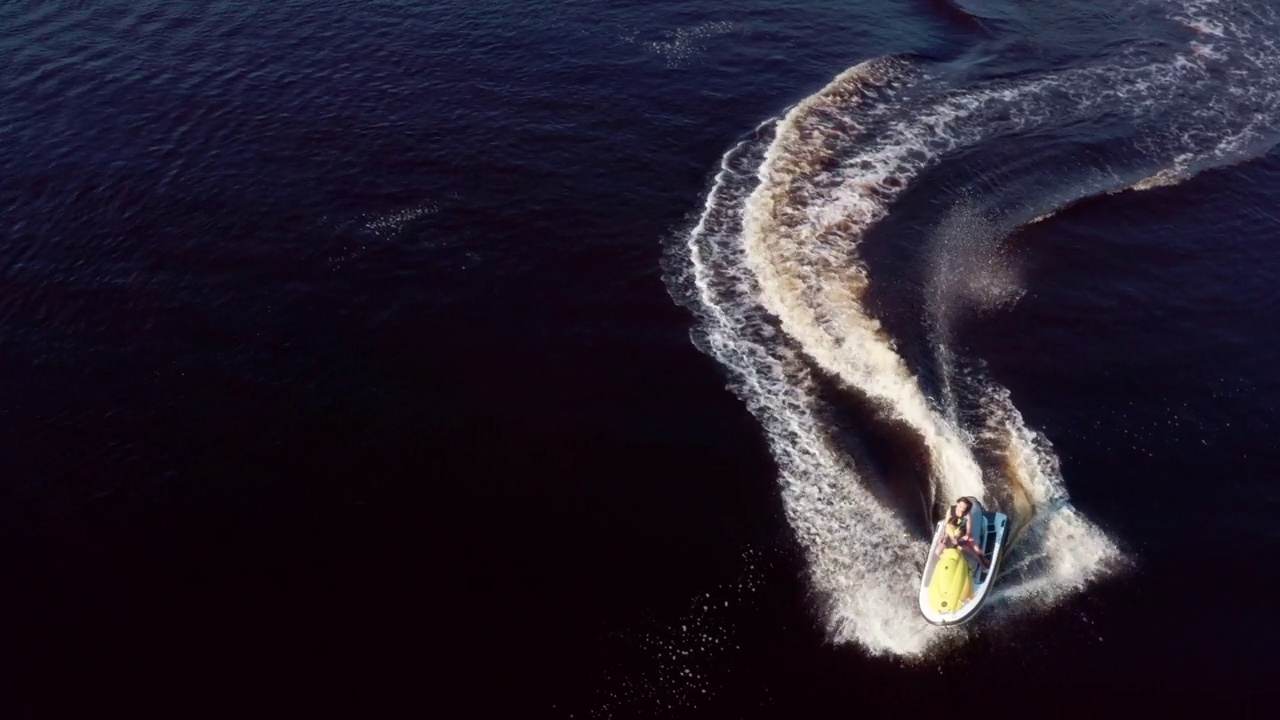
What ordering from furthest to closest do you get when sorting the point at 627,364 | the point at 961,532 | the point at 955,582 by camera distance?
the point at 627,364 → the point at 961,532 → the point at 955,582

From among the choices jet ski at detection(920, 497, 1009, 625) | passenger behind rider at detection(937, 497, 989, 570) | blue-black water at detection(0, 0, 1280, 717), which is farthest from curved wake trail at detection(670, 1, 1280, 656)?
passenger behind rider at detection(937, 497, 989, 570)

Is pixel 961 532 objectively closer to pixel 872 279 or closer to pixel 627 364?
pixel 627 364

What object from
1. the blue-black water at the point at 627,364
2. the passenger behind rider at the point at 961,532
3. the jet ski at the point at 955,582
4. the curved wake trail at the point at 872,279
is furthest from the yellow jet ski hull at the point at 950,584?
the blue-black water at the point at 627,364

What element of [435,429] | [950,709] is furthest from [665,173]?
[950,709]

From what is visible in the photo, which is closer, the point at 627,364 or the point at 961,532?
the point at 961,532

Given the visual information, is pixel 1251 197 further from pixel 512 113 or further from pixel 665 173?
pixel 512 113

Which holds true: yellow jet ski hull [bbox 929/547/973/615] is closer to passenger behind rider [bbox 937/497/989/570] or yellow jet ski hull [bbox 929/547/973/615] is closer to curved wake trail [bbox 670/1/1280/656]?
passenger behind rider [bbox 937/497/989/570]

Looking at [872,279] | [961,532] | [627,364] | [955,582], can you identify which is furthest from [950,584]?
[872,279]

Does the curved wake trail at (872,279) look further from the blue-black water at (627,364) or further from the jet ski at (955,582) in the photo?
the jet ski at (955,582)
